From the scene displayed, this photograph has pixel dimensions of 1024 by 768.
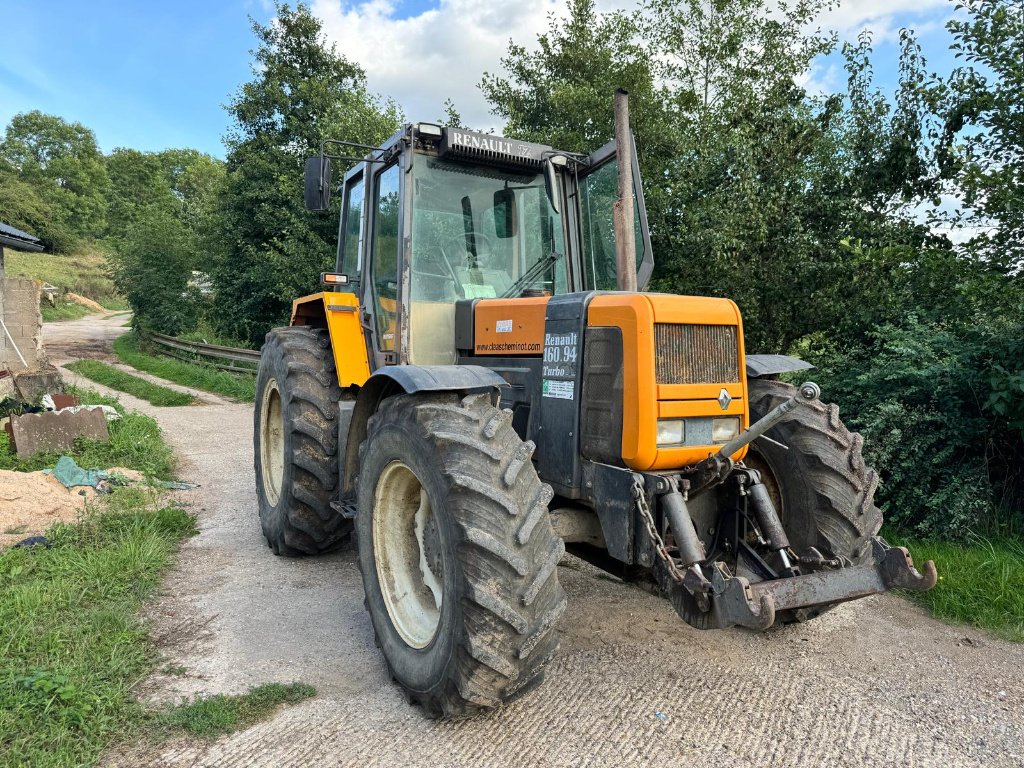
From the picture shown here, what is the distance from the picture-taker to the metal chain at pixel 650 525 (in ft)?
8.81

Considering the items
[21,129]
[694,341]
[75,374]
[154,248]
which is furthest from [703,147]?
[21,129]

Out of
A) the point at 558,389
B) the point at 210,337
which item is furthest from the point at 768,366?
the point at 210,337

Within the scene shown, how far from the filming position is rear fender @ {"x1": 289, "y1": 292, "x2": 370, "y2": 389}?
448cm

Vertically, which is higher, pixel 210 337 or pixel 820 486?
pixel 210 337

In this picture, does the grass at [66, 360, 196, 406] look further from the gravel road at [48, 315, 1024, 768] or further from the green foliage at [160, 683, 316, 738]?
the green foliage at [160, 683, 316, 738]

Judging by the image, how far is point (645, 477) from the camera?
111 inches

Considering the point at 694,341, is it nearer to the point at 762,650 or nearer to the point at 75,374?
the point at 762,650

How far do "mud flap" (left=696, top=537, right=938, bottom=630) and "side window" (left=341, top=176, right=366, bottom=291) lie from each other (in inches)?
128

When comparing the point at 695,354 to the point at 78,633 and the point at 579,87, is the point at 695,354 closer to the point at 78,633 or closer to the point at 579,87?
the point at 78,633

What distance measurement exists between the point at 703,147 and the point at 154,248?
19105 millimetres

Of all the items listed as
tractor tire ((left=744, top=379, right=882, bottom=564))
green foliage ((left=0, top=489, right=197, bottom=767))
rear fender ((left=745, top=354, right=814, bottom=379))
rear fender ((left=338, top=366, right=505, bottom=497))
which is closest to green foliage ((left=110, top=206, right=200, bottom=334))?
green foliage ((left=0, top=489, right=197, bottom=767))

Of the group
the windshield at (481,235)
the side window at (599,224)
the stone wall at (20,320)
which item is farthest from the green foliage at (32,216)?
the side window at (599,224)

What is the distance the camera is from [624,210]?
3.55 m

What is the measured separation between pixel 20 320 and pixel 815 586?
1175cm
